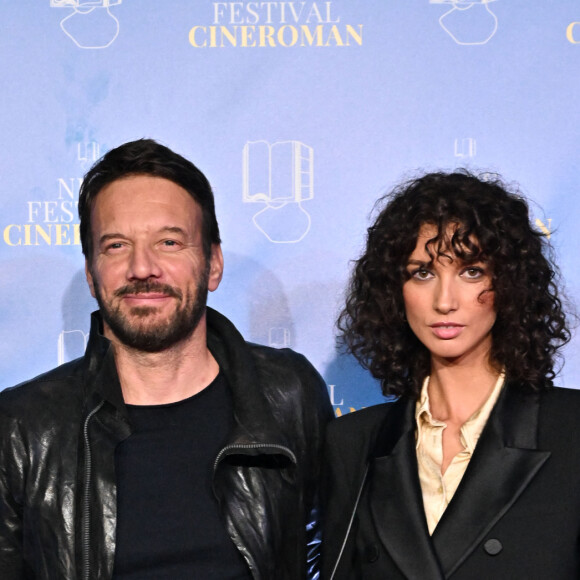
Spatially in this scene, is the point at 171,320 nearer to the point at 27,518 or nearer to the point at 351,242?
the point at 27,518

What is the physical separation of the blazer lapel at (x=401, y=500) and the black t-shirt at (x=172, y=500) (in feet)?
1.15

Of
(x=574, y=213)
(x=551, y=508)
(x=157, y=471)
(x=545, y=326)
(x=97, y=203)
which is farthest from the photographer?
(x=574, y=213)

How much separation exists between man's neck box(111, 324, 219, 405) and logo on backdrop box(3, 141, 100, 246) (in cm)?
59

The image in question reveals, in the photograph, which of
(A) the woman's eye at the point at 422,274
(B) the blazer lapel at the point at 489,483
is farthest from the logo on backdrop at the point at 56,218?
(B) the blazer lapel at the point at 489,483

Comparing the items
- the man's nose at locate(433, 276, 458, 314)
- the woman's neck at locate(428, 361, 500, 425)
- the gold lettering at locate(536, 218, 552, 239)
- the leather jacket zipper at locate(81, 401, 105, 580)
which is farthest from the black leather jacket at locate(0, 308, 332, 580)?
the gold lettering at locate(536, 218, 552, 239)

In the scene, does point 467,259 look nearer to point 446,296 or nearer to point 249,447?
point 446,296

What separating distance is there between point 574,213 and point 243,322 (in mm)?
923

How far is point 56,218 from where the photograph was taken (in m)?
2.60

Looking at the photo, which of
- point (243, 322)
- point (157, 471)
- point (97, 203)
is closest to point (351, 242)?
point (243, 322)

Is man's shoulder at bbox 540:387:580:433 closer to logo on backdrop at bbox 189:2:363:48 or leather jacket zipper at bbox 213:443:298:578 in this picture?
leather jacket zipper at bbox 213:443:298:578

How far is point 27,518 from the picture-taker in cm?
197

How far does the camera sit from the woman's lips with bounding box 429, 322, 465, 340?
71.1 inches

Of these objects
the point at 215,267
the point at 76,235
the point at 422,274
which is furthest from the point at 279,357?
the point at 76,235

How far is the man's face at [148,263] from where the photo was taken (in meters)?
2.07
